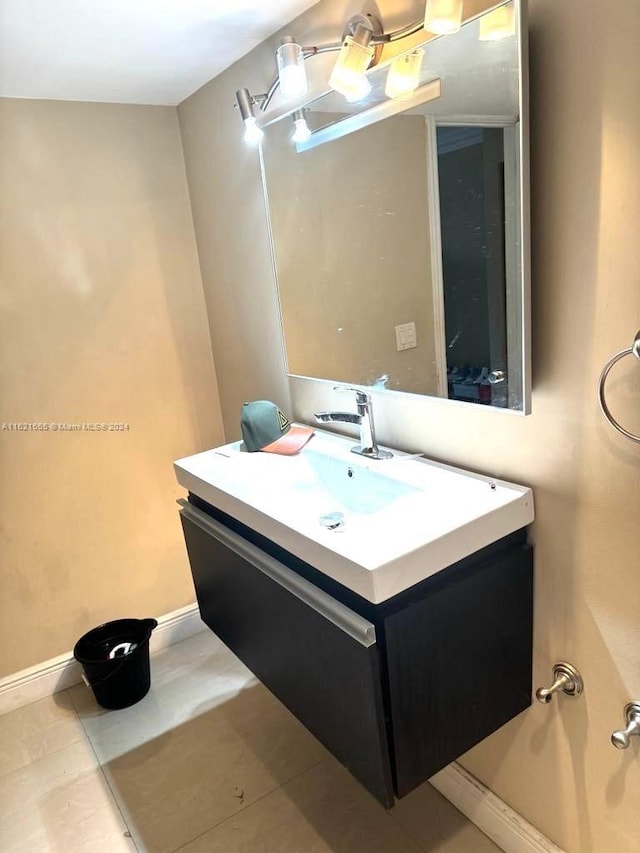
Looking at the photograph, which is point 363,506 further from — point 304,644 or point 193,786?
point 193,786

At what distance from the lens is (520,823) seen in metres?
1.41

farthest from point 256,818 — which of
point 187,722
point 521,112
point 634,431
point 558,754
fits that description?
point 521,112

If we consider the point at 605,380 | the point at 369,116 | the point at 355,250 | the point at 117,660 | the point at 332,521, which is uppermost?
the point at 369,116

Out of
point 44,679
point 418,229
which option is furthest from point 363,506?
point 44,679

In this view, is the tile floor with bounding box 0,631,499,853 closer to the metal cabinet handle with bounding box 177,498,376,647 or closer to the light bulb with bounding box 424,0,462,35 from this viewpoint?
the metal cabinet handle with bounding box 177,498,376,647

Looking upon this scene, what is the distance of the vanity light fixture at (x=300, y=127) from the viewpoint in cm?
150

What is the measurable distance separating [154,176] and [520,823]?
2.19 m

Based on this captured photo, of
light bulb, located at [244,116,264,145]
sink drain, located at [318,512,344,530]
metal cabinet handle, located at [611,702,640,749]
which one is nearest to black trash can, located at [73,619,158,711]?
sink drain, located at [318,512,344,530]

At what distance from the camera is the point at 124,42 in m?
1.50

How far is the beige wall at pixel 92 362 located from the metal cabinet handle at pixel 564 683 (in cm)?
150

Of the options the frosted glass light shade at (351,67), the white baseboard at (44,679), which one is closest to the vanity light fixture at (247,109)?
the frosted glass light shade at (351,67)

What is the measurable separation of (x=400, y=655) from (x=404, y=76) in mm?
1139

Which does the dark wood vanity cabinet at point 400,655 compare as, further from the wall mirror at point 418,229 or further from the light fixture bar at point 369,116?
the light fixture bar at point 369,116

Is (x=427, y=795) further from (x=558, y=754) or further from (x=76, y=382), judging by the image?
(x=76, y=382)
